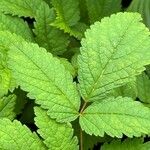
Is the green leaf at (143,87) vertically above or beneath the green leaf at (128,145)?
above

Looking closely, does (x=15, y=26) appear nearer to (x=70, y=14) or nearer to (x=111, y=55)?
(x=70, y=14)

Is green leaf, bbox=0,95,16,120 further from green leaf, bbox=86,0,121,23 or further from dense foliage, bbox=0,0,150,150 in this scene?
green leaf, bbox=86,0,121,23

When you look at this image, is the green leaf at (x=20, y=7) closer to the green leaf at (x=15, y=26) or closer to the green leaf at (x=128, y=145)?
the green leaf at (x=15, y=26)

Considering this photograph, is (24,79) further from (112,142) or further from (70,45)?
(70,45)

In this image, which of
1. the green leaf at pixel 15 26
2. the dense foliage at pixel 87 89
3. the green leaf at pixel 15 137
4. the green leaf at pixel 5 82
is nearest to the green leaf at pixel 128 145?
the dense foliage at pixel 87 89

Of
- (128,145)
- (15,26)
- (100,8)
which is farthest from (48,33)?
(128,145)

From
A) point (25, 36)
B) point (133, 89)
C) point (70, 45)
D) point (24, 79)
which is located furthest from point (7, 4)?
point (133, 89)
